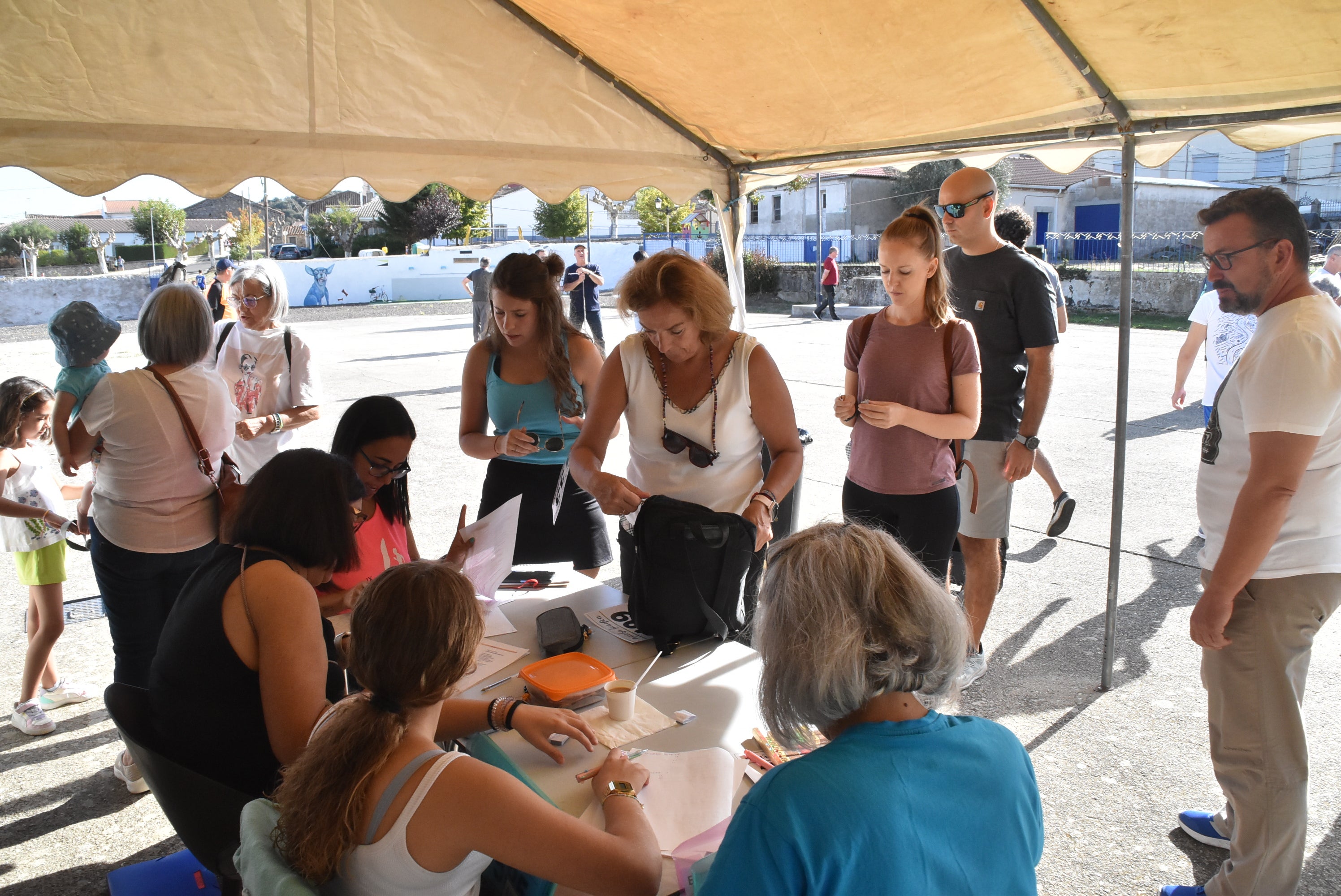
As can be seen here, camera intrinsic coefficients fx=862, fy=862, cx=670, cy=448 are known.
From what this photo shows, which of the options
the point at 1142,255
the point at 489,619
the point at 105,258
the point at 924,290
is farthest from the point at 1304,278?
the point at 105,258

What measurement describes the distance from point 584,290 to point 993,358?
9.22 meters

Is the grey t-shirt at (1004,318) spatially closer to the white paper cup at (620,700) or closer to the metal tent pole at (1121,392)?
the metal tent pole at (1121,392)

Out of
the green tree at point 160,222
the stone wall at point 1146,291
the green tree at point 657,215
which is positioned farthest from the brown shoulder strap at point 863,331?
the green tree at point 160,222

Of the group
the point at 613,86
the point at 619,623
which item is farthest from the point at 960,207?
the point at 619,623

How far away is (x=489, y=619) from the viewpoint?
7.82ft

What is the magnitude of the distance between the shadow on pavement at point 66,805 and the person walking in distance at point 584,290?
8.70m

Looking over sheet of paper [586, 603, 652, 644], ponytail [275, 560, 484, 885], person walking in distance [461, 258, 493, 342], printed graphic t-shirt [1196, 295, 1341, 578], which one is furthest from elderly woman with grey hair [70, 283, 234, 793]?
person walking in distance [461, 258, 493, 342]

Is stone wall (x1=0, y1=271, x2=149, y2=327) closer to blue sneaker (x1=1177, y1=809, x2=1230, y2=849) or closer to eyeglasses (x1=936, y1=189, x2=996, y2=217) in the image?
eyeglasses (x1=936, y1=189, x2=996, y2=217)

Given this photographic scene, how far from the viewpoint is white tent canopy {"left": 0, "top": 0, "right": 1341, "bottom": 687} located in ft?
8.64

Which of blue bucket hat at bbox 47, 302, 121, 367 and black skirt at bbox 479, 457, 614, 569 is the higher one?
blue bucket hat at bbox 47, 302, 121, 367

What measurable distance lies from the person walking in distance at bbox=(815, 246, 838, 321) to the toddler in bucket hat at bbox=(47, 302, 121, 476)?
17907mm

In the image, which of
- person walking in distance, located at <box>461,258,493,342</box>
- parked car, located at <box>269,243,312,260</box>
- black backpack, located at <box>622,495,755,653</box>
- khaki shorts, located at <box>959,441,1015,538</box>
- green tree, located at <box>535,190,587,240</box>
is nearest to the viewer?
black backpack, located at <box>622,495,755,653</box>

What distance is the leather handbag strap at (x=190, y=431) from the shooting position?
2695 mm

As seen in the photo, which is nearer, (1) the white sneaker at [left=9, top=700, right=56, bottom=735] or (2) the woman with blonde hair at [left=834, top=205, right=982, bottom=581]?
(2) the woman with blonde hair at [left=834, top=205, right=982, bottom=581]
